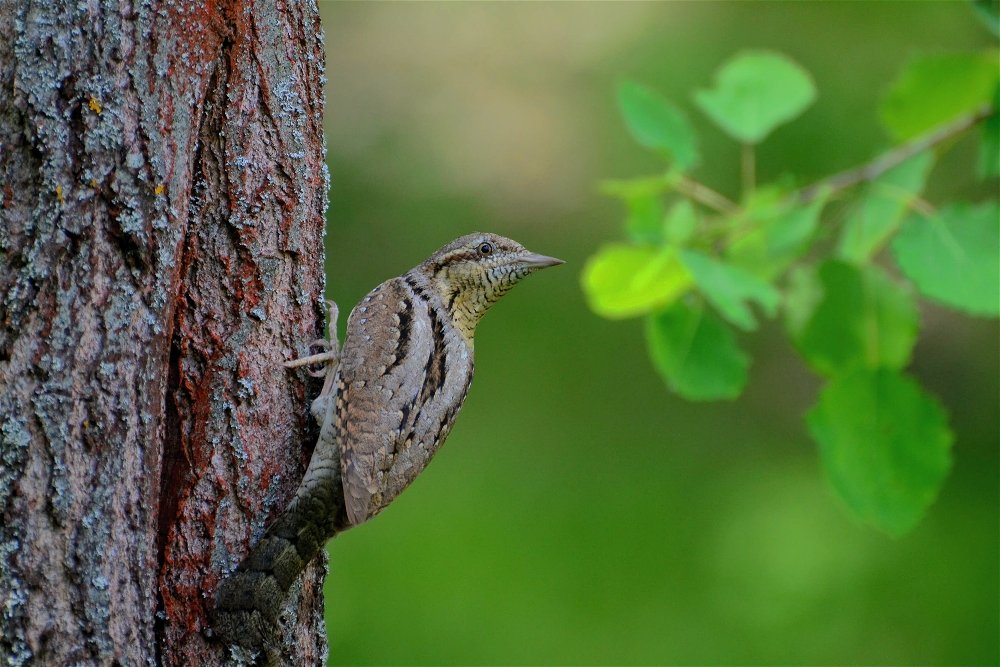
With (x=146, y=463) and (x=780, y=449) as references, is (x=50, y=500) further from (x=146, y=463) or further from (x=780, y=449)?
(x=780, y=449)

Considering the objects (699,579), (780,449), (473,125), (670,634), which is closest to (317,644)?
(670,634)

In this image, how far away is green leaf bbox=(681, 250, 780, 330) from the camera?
8.20ft

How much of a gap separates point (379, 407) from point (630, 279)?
780mm

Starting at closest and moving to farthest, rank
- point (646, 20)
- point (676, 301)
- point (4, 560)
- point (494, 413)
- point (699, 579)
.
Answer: point (4, 560) → point (676, 301) → point (699, 579) → point (494, 413) → point (646, 20)

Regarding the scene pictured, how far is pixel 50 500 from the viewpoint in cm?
216

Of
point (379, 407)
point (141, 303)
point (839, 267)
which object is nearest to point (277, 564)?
point (379, 407)

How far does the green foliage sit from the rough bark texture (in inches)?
38.4

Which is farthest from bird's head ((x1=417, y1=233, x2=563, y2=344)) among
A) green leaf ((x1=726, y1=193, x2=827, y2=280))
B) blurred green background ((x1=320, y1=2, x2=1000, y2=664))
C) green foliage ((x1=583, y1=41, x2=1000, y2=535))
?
blurred green background ((x1=320, y1=2, x2=1000, y2=664))

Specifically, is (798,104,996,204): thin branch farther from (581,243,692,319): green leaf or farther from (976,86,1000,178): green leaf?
(581,243,692,319): green leaf

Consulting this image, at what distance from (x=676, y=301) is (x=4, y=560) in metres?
1.89

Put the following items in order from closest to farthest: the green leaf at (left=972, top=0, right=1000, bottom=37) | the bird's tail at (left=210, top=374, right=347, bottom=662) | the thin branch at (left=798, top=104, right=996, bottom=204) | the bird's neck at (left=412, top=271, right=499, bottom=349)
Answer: the bird's tail at (left=210, top=374, right=347, bottom=662) → the green leaf at (left=972, top=0, right=1000, bottom=37) → the thin branch at (left=798, top=104, right=996, bottom=204) → the bird's neck at (left=412, top=271, right=499, bottom=349)

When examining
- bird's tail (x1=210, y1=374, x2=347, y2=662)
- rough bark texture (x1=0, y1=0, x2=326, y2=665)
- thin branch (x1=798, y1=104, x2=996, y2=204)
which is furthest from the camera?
thin branch (x1=798, y1=104, x2=996, y2=204)

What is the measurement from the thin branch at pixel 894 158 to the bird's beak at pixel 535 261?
Result: 0.75 meters

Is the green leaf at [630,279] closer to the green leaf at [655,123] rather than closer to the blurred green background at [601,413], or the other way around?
the green leaf at [655,123]
